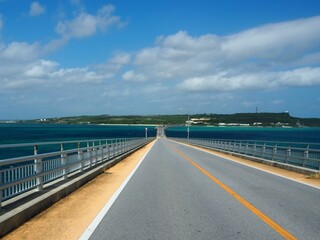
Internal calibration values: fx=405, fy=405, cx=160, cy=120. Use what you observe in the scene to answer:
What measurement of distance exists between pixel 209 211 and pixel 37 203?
3.72m

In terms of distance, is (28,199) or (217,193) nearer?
(28,199)

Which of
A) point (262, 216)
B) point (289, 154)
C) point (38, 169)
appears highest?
point (38, 169)

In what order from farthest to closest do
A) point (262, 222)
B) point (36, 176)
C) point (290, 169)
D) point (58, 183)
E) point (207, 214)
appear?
point (290, 169)
point (58, 183)
point (36, 176)
point (207, 214)
point (262, 222)

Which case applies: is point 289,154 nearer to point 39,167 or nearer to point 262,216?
point 262,216

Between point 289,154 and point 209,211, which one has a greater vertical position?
point 289,154

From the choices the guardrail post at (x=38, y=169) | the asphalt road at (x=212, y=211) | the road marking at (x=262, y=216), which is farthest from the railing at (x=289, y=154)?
the guardrail post at (x=38, y=169)

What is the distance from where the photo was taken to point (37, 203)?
28.4 ft

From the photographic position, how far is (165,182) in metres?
14.1

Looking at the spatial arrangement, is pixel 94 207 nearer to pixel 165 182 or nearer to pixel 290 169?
pixel 165 182

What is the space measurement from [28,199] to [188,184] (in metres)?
6.13

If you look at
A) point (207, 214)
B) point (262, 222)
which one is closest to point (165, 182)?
point (207, 214)

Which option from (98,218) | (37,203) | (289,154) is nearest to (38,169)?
(37,203)

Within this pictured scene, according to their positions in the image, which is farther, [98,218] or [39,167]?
[39,167]

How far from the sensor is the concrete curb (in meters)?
7.16
